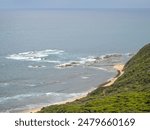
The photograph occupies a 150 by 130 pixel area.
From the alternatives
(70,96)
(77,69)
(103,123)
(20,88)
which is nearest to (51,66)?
(77,69)

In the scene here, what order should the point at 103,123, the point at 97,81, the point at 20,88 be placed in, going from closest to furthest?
the point at 103,123
the point at 20,88
the point at 97,81

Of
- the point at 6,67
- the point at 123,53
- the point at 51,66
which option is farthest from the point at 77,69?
the point at 123,53

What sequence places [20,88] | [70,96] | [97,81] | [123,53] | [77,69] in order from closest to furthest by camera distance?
[70,96] → [20,88] → [97,81] → [77,69] → [123,53]

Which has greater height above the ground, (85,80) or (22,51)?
(22,51)

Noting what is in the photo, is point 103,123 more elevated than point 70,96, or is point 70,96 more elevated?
point 103,123

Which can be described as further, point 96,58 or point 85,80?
point 96,58

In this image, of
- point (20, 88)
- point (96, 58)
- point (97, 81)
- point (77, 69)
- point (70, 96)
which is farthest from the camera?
point (96, 58)

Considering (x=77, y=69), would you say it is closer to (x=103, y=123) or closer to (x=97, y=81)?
(x=97, y=81)

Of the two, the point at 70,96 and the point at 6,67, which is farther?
the point at 6,67

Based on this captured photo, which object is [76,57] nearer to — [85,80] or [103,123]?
A: [85,80]
